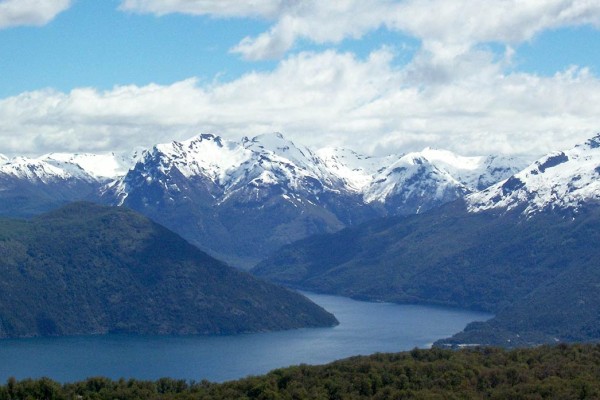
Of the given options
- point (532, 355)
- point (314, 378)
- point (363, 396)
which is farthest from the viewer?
point (532, 355)

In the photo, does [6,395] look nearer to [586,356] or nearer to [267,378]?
[267,378]

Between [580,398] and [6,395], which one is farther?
[6,395]

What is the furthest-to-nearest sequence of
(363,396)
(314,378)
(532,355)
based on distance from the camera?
(532,355) < (314,378) < (363,396)

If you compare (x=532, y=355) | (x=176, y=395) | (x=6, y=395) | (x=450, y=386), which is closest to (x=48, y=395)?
(x=6, y=395)

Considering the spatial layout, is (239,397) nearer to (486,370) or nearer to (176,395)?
(176,395)

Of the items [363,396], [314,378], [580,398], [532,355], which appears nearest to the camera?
[580,398]

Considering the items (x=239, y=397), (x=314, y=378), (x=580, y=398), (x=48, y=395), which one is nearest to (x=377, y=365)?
(x=314, y=378)
